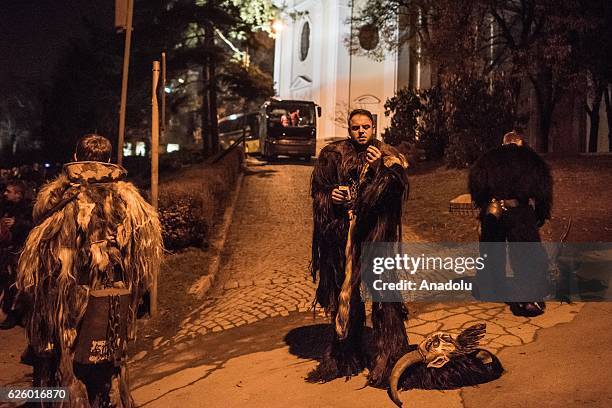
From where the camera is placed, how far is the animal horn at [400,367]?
4.05m

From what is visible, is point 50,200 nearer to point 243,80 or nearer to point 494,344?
point 494,344

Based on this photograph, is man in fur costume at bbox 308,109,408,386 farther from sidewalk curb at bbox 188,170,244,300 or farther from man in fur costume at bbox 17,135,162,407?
sidewalk curb at bbox 188,170,244,300

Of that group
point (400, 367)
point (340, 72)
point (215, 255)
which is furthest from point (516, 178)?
point (340, 72)

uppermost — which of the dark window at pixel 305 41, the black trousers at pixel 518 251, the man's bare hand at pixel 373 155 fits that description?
the dark window at pixel 305 41

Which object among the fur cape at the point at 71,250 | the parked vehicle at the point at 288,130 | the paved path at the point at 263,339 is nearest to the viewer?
the fur cape at the point at 71,250

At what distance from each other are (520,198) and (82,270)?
4014 mm

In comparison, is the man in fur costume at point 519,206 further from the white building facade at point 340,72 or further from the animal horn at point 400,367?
the white building facade at point 340,72

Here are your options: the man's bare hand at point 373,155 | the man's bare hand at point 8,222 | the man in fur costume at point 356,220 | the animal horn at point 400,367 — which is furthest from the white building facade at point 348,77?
the animal horn at point 400,367

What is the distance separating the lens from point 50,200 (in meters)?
3.69

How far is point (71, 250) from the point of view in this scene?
3.60 m

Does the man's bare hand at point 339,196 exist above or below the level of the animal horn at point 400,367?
above

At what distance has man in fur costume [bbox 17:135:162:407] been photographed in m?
3.59

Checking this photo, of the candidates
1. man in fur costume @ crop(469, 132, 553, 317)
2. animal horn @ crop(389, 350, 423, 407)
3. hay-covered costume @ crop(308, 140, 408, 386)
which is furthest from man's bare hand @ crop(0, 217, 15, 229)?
man in fur costume @ crop(469, 132, 553, 317)

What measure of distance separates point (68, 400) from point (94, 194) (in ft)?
4.16
